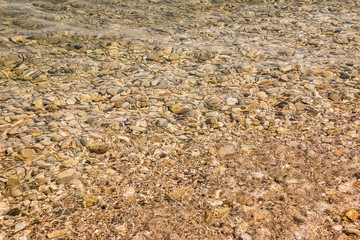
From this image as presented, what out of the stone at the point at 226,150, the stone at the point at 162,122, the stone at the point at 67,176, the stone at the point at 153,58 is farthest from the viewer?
the stone at the point at 153,58

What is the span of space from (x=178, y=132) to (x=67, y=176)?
3.96ft

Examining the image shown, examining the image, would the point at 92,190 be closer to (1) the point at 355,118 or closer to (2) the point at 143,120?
(2) the point at 143,120

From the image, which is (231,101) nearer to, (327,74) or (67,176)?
(327,74)

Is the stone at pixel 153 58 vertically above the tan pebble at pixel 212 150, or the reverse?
the stone at pixel 153 58

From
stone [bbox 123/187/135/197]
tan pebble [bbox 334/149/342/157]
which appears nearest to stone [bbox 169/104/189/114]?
stone [bbox 123/187/135/197]

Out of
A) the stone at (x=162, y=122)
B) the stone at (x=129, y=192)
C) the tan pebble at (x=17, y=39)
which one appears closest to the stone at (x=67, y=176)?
the stone at (x=129, y=192)

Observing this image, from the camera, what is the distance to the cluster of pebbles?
2.14 metres

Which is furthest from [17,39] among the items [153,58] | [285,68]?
[285,68]

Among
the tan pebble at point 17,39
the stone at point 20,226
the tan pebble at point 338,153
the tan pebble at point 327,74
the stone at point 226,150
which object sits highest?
the tan pebble at point 327,74

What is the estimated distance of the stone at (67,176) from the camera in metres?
2.50

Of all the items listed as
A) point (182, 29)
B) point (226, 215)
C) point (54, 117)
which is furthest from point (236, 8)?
point (226, 215)

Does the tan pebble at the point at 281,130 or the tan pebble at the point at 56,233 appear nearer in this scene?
the tan pebble at the point at 56,233

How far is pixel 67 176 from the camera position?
2.54m

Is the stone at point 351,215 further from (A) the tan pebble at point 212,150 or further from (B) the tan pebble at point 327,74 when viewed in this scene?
(B) the tan pebble at point 327,74
